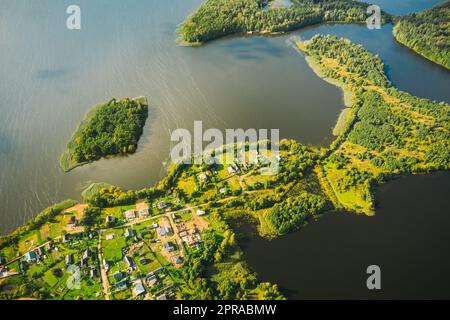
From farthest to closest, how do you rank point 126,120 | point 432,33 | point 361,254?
point 432,33 < point 126,120 < point 361,254

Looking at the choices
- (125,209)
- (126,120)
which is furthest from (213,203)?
(126,120)

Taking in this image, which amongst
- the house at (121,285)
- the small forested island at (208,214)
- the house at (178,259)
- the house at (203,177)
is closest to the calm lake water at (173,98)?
the small forested island at (208,214)

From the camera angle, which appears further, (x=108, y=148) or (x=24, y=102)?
(x=24, y=102)

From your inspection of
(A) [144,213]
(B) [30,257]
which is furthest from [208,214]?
(B) [30,257]

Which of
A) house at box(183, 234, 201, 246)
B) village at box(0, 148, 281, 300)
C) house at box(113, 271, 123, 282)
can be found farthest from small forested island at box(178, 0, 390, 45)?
house at box(113, 271, 123, 282)

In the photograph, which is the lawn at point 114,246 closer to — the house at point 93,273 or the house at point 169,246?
the house at point 93,273

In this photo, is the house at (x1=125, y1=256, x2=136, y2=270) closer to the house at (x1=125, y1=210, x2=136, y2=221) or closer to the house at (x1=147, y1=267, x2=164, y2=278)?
the house at (x1=147, y1=267, x2=164, y2=278)

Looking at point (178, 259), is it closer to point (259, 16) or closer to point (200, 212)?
point (200, 212)

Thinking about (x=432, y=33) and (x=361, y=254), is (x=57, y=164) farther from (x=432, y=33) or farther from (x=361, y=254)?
(x=432, y=33)
